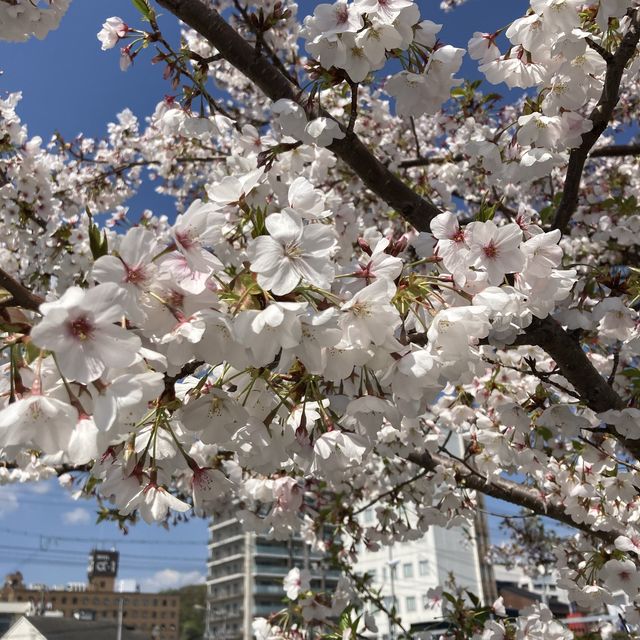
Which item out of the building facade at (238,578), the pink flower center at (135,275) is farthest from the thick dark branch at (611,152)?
the building facade at (238,578)

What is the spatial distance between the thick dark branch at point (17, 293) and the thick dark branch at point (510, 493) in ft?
9.15

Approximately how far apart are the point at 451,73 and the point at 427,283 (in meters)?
0.94

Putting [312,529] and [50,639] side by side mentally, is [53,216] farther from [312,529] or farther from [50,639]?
[312,529]

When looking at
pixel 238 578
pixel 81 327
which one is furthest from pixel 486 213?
pixel 238 578

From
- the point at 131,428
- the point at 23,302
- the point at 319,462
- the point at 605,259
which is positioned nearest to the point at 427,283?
the point at 319,462

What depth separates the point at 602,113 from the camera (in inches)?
78.6

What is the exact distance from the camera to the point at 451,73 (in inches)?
71.2

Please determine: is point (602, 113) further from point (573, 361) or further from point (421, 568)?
point (421, 568)

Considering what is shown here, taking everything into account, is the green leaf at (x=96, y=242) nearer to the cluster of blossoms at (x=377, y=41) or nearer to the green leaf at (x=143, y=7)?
the cluster of blossoms at (x=377, y=41)

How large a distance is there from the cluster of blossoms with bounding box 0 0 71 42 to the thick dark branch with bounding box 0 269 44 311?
134 cm

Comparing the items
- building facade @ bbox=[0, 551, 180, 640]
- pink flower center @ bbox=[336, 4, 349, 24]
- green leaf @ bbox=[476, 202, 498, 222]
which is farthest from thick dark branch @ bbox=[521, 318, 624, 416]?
building facade @ bbox=[0, 551, 180, 640]

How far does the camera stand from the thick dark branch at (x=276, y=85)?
195cm

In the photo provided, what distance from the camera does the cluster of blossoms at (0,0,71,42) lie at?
6.06 feet

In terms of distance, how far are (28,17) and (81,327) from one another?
5.15 feet
